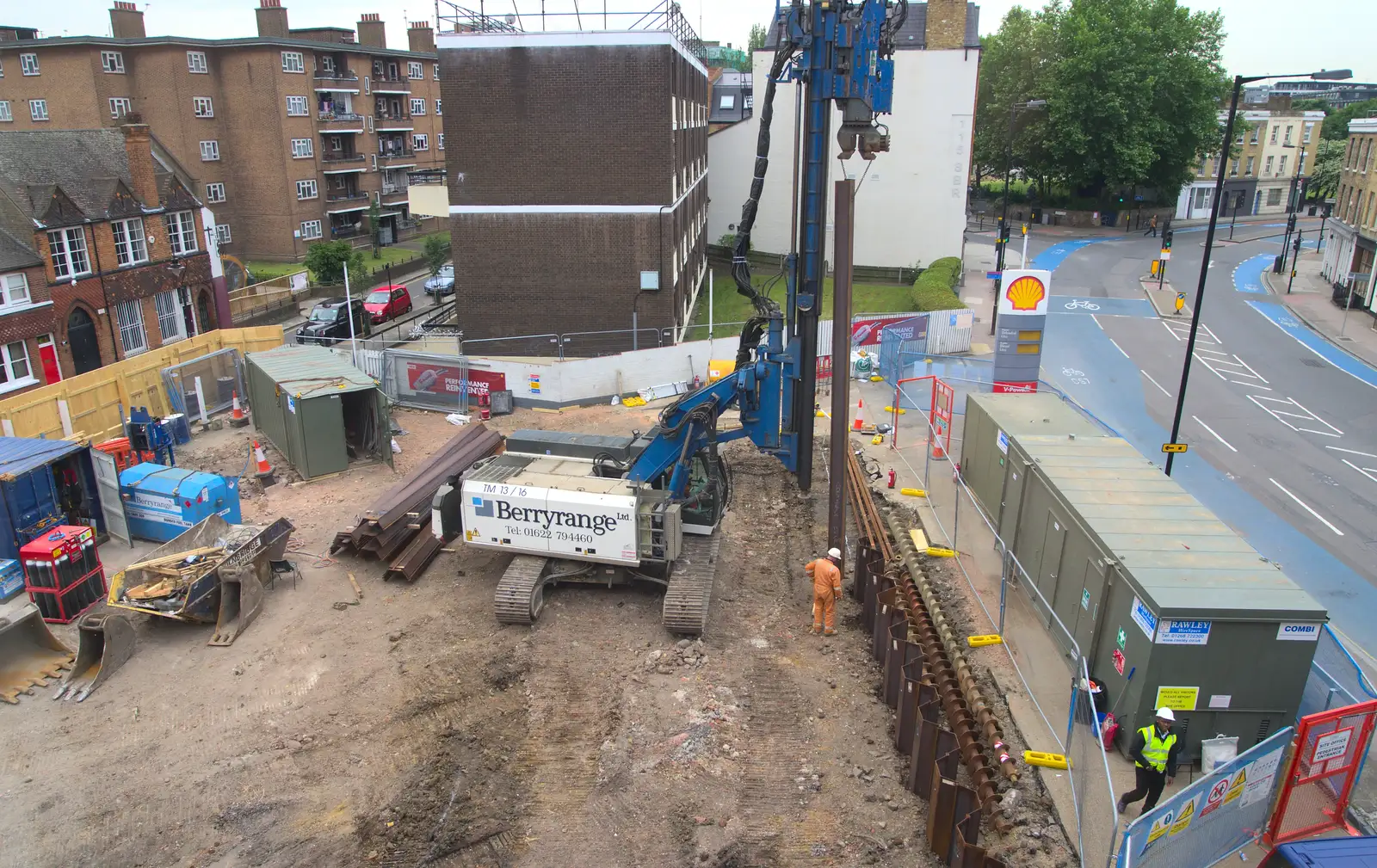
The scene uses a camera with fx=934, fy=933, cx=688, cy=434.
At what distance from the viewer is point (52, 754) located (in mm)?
12328

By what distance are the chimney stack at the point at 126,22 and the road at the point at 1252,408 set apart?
50657 mm

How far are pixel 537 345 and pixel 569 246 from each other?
11.7 ft

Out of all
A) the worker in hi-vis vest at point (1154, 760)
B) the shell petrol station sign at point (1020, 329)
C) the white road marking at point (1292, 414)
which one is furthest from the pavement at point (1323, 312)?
the worker in hi-vis vest at point (1154, 760)

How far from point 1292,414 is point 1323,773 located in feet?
64.7

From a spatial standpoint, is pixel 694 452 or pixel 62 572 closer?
pixel 62 572

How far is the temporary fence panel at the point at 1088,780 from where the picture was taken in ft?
33.6

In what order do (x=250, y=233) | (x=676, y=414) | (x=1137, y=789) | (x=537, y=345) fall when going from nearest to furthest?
1. (x=1137, y=789)
2. (x=676, y=414)
3. (x=537, y=345)
4. (x=250, y=233)

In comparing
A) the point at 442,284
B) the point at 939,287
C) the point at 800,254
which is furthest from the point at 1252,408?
the point at 442,284

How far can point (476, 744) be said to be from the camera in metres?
12.4

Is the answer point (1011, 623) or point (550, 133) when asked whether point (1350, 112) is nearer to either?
point (550, 133)

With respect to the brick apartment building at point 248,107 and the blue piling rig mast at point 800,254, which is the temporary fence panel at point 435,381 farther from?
the brick apartment building at point 248,107

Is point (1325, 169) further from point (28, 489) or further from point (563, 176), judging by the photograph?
point (28, 489)

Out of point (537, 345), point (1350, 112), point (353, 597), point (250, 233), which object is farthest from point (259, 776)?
point (1350, 112)

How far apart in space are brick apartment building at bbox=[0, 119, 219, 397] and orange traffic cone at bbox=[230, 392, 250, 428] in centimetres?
759
